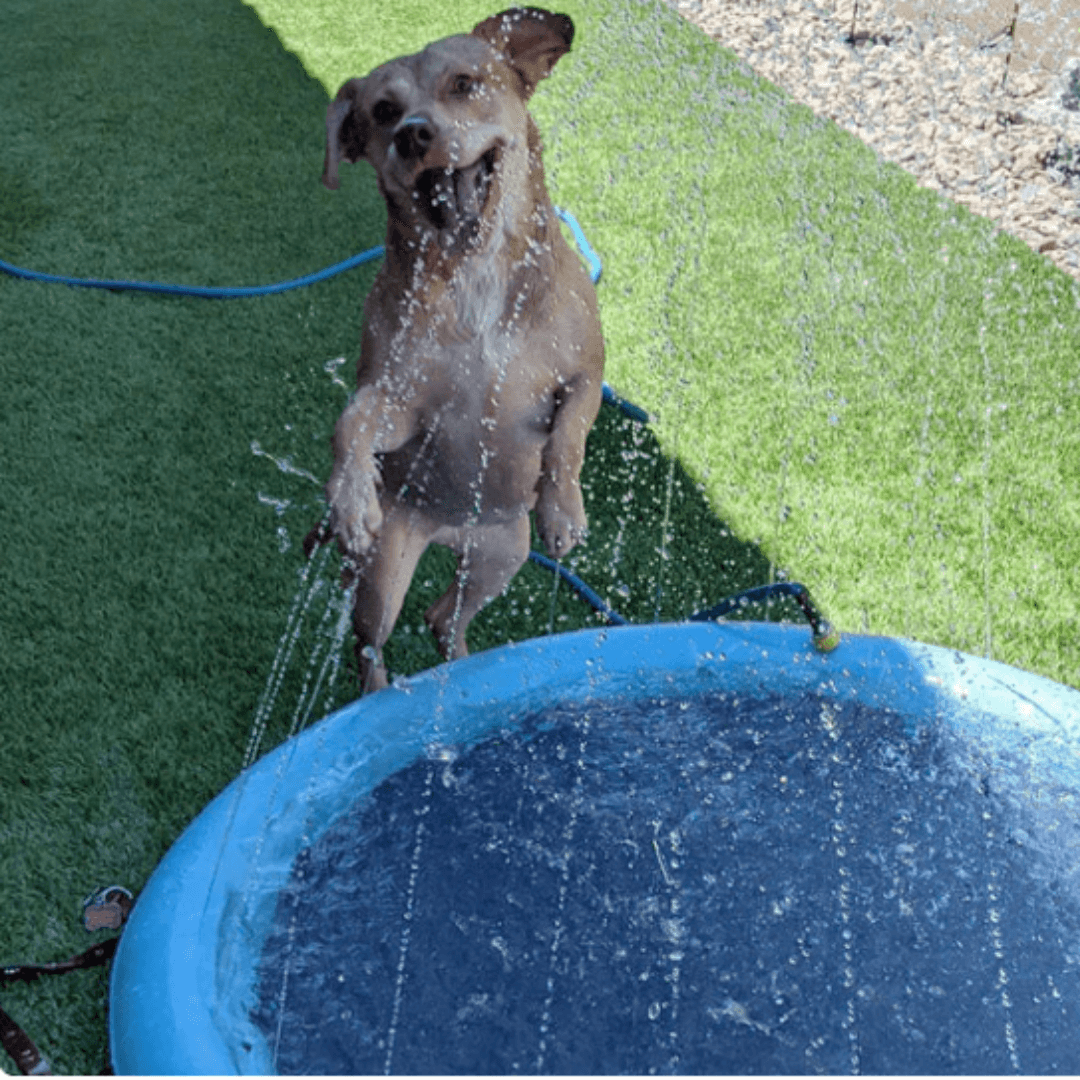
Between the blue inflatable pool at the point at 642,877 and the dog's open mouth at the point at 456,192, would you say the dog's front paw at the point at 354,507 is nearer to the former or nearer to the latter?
the dog's open mouth at the point at 456,192

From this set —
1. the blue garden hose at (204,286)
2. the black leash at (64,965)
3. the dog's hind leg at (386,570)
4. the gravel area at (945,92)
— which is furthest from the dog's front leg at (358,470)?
the gravel area at (945,92)

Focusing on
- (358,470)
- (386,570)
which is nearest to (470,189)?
(358,470)

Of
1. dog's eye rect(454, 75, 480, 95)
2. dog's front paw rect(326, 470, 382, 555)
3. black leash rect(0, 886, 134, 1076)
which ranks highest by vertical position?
dog's eye rect(454, 75, 480, 95)

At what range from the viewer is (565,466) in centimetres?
212

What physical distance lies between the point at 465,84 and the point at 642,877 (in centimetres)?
131

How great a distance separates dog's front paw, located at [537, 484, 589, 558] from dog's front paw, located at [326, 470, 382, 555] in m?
0.29

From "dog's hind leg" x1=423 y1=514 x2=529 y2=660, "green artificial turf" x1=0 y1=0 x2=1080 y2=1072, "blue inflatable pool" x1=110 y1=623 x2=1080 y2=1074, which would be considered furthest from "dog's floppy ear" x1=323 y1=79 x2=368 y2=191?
"green artificial turf" x1=0 y1=0 x2=1080 y2=1072

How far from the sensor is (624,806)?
7.92ft

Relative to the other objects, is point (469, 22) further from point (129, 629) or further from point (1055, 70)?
point (129, 629)

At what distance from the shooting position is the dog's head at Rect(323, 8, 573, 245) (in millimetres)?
1746

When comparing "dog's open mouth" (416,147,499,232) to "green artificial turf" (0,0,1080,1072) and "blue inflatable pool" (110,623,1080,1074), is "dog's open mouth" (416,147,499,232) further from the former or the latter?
"green artificial turf" (0,0,1080,1072)

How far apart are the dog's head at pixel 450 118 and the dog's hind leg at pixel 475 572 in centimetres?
70

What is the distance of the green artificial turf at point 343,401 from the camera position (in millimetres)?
3082

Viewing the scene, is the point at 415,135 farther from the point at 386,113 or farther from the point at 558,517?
the point at 558,517
